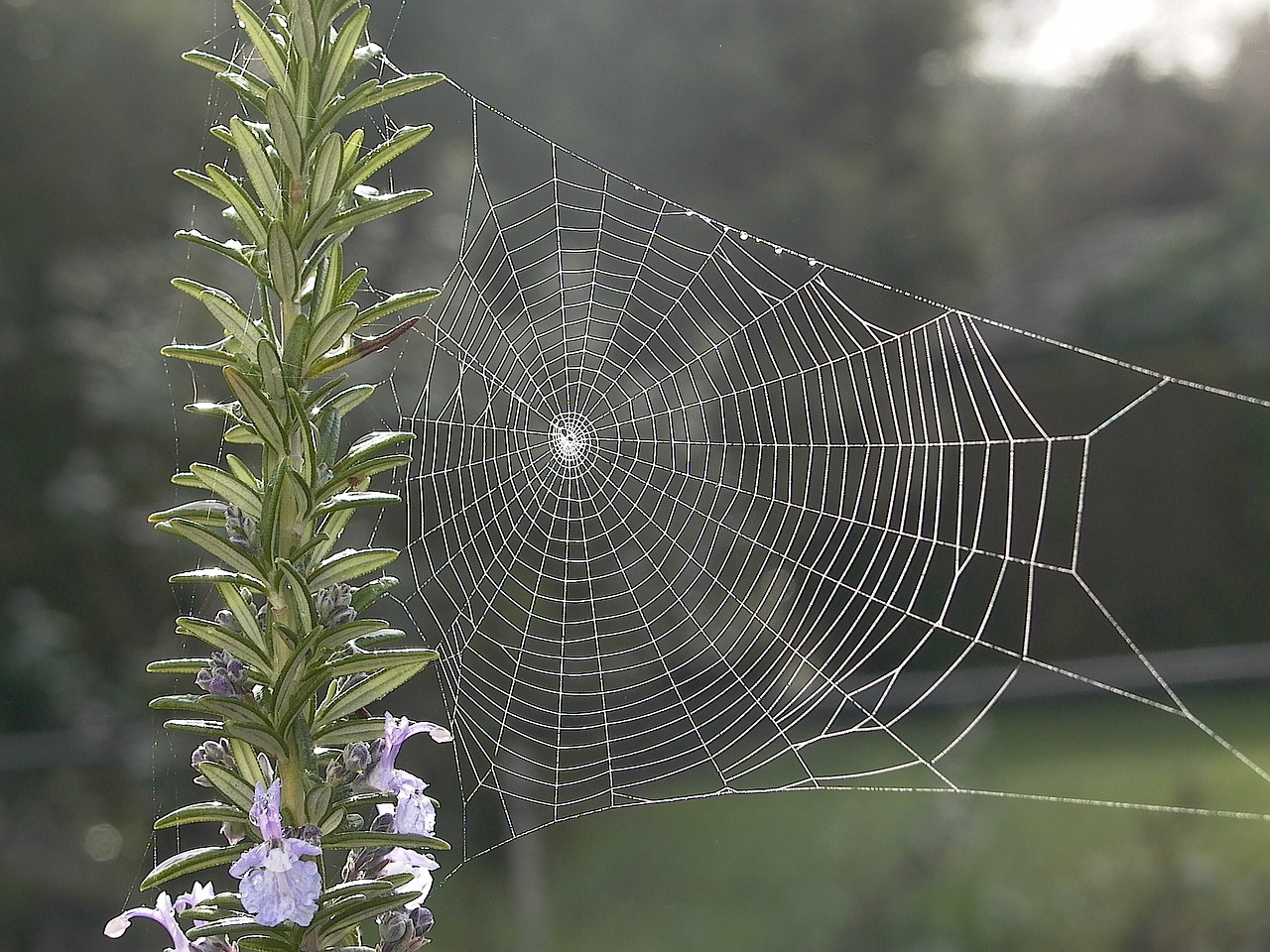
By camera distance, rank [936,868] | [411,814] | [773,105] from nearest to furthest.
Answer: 1. [411,814]
2. [936,868]
3. [773,105]

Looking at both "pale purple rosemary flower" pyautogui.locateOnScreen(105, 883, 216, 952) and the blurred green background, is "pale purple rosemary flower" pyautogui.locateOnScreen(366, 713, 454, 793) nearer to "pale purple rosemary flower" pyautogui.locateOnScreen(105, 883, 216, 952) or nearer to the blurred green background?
"pale purple rosemary flower" pyautogui.locateOnScreen(105, 883, 216, 952)

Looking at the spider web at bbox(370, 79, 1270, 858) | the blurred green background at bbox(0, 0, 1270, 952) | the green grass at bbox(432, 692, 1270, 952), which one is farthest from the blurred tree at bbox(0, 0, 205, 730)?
the green grass at bbox(432, 692, 1270, 952)

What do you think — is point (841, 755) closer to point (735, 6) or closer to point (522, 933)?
point (522, 933)

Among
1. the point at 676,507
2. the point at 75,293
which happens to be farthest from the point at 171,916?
the point at 75,293

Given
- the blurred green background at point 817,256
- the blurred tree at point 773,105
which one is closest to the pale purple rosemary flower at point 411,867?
the blurred green background at point 817,256

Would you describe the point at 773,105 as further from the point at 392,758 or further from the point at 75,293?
the point at 392,758

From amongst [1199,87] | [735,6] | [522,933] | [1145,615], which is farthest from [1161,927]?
[1199,87]

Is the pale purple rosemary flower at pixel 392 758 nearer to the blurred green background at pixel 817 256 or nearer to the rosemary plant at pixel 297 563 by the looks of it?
the rosemary plant at pixel 297 563
